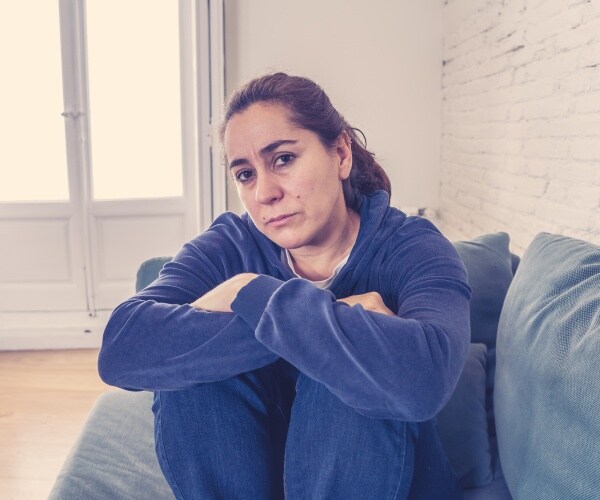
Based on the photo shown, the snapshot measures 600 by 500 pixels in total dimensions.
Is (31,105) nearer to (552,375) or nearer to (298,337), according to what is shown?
(298,337)

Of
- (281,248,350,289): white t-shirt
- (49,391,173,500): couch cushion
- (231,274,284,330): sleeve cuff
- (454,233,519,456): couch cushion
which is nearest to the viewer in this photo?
(231,274,284,330): sleeve cuff

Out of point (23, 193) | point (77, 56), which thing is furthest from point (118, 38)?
point (23, 193)

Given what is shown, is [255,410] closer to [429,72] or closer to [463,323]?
[463,323]

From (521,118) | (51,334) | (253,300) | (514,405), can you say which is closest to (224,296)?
(253,300)

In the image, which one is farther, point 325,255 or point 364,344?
point 325,255

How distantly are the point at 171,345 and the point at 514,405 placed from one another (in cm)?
61

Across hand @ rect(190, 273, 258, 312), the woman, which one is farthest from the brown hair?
hand @ rect(190, 273, 258, 312)

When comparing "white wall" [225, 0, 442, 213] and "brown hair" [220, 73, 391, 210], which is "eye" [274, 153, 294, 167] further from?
"white wall" [225, 0, 442, 213]

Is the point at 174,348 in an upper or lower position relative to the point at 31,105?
lower

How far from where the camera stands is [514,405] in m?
1.09

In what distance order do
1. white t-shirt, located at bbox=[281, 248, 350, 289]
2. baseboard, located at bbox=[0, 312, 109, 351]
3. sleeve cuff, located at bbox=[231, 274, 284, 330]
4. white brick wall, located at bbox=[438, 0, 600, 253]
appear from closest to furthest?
sleeve cuff, located at bbox=[231, 274, 284, 330], white t-shirt, located at bbox=[281, 248, 350, 289], white brick wall, located at bbox=[438, 0, 600, 253], baseboard, located at bbox=[0, 312, 109, 351]

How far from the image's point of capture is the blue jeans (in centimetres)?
93

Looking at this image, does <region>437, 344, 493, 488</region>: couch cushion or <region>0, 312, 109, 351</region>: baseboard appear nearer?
<region>437, 344, 493, 488</region>: couch cushion

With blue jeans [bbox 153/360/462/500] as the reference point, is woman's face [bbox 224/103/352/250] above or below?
above
